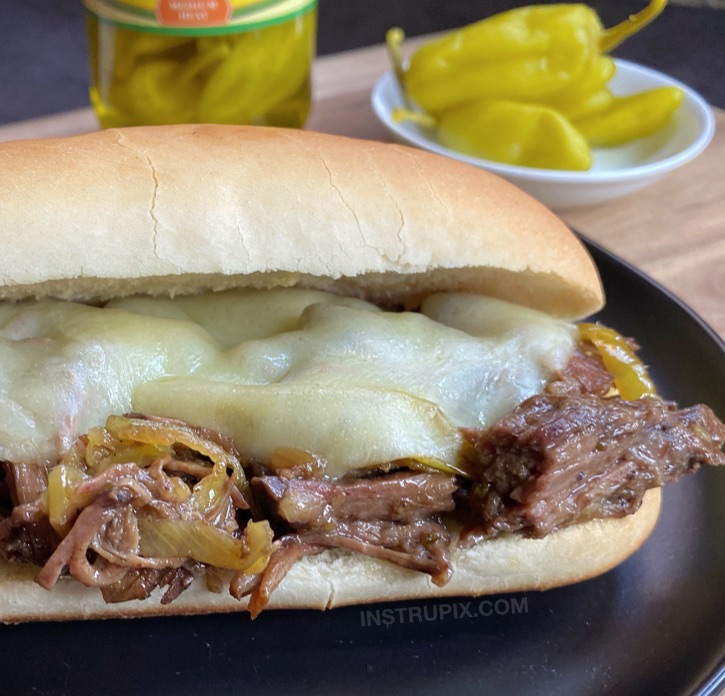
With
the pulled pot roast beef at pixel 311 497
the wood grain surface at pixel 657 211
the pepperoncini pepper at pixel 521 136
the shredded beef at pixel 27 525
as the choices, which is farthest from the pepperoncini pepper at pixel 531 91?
the shredded beef at pixel 27 525

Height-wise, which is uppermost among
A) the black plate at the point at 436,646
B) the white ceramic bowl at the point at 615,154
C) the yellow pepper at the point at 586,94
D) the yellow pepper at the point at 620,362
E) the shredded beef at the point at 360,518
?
the yellow pepper at the point at 586,94

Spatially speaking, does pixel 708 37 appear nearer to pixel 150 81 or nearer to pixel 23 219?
pixel 150 81

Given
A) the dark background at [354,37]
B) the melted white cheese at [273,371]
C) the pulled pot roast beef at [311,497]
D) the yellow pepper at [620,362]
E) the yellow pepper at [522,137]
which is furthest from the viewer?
the dark background at [354,37]

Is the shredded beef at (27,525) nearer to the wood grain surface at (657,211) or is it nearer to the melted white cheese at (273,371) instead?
the melted white cheese at (273,371)

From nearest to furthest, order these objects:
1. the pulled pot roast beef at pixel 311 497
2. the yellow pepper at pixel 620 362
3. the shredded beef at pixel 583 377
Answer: the pulled pot roast beef at pixel 311 497 < the shredded beef at pixel 583 377 < the yellow pepper at pixel 620 362

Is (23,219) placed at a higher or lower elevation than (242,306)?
higher

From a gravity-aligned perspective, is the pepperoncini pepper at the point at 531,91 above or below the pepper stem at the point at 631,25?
below

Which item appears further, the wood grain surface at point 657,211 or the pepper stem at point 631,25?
the pepper stem at point 631,25

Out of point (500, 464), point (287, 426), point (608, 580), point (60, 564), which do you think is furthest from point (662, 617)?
point (60, 564)
